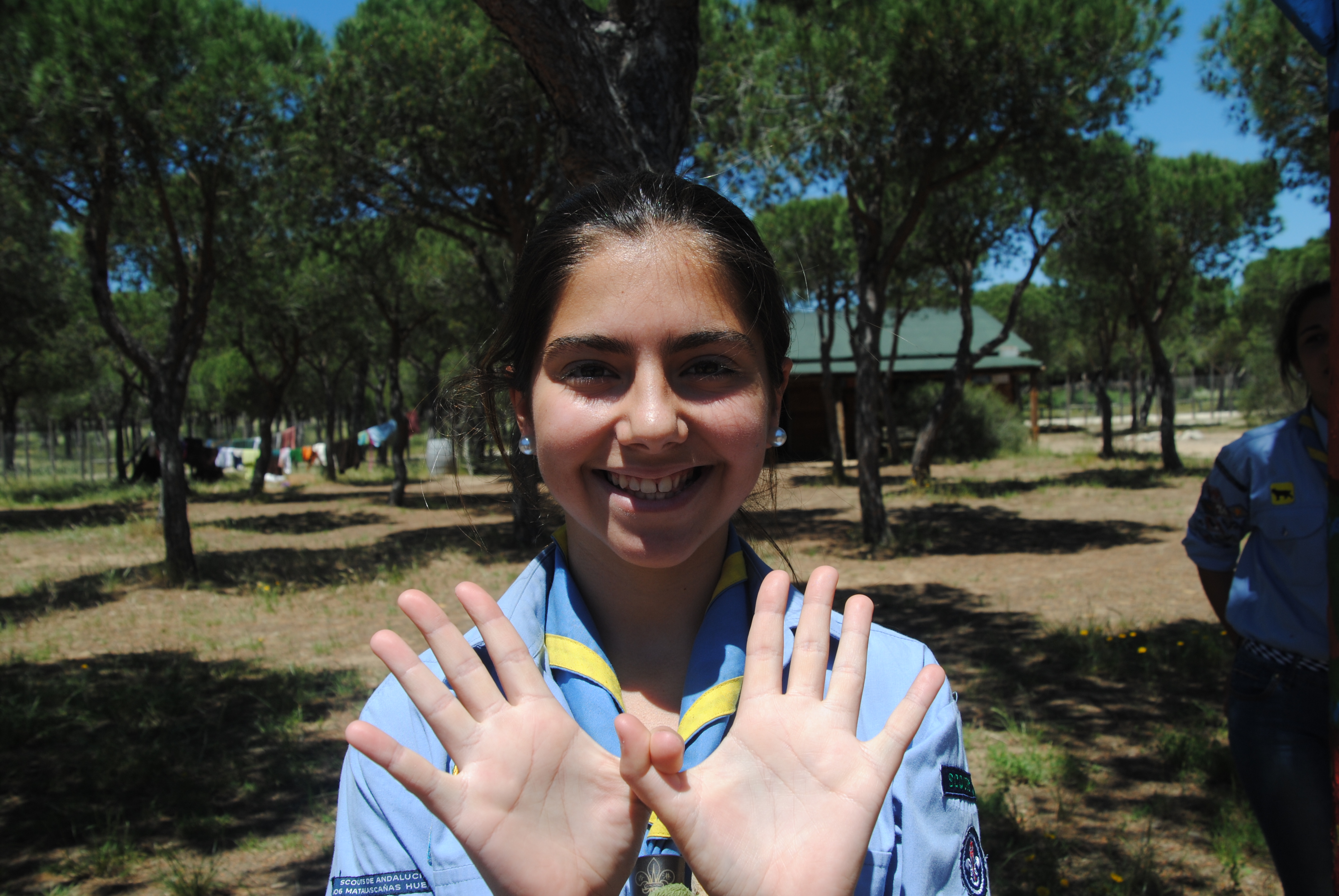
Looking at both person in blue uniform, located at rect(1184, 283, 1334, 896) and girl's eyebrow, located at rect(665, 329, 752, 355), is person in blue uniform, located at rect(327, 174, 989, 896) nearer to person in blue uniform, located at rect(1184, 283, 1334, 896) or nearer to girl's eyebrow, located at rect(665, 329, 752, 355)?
girl's eyebrow, located at rect(665, 329, 752, 355)

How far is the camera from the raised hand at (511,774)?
2.96 feet

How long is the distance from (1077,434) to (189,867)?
33.9 m

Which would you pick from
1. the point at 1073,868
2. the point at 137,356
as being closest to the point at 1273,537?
the point at 1073,868

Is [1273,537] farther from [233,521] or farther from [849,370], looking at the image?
[849,370]

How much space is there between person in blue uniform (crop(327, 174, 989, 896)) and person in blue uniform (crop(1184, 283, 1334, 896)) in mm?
1446

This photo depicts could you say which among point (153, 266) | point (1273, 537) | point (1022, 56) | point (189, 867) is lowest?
point (189, 867)

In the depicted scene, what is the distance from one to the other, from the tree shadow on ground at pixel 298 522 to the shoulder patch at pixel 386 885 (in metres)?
13.5

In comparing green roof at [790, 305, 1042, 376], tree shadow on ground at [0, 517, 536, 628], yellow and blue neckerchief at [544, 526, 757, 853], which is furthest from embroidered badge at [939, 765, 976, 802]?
green roof at [790, 305, 1042, 376]

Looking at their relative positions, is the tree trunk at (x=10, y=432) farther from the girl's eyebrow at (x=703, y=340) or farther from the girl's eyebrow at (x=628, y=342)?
the girl's eyebrow at (x=703, y=340)

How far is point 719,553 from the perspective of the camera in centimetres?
142

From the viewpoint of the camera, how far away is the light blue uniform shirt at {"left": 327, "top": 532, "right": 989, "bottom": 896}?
1.11m

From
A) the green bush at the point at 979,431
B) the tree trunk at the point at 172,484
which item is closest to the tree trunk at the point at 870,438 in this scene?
the tree trunk at the point at 172,484

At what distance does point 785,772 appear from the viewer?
0.95 m

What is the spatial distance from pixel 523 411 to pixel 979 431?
24.3 meters
